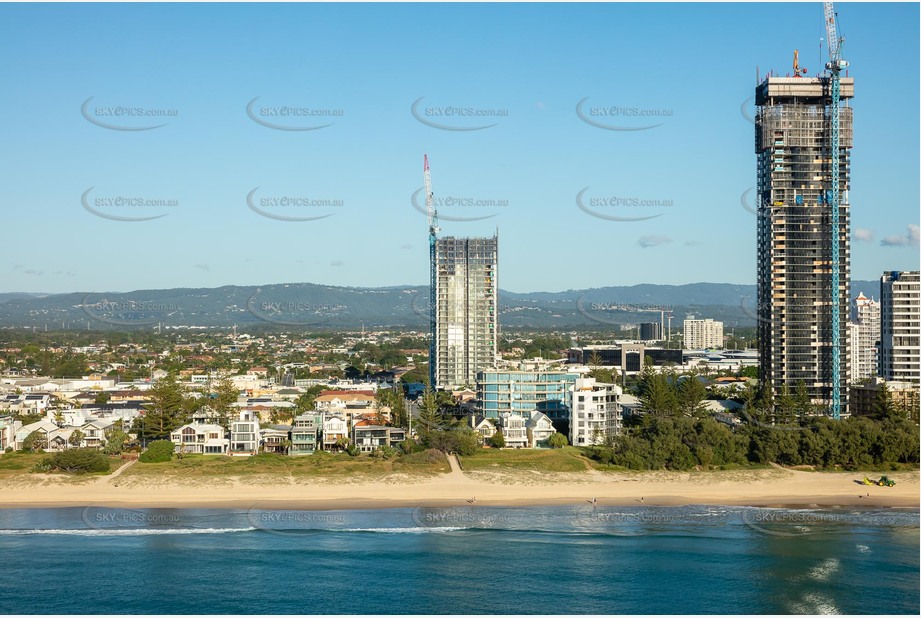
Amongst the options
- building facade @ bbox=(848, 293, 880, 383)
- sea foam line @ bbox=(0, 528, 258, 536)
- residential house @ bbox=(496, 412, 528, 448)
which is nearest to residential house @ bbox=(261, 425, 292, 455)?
residential house @ bbox=(496, 412, 528, 448)

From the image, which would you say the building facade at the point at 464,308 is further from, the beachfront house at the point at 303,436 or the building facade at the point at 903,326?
the building facade at the point at 903,326

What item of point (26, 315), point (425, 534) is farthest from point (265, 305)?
point (425, 534)

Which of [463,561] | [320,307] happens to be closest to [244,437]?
[463,561]

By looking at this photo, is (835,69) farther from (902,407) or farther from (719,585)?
(719,585)

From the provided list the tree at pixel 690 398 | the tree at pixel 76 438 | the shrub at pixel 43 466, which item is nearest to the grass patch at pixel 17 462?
the shrub at pixel 43 466

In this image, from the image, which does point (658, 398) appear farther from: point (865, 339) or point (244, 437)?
point (865, 339)

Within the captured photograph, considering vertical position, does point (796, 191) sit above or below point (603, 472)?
above

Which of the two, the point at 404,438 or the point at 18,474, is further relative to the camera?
the point at 404,438
